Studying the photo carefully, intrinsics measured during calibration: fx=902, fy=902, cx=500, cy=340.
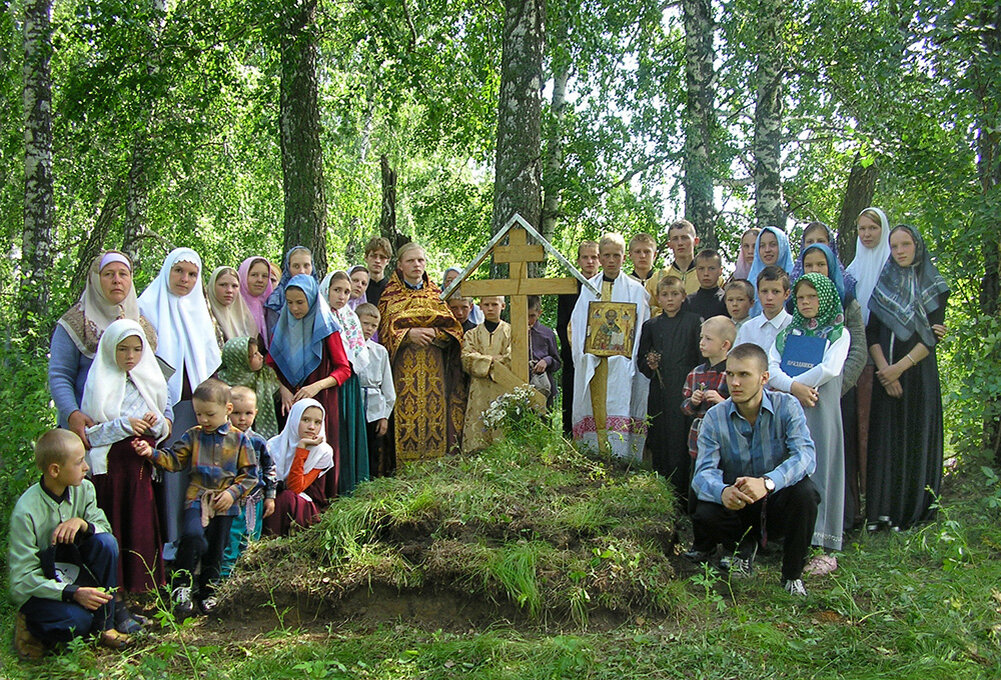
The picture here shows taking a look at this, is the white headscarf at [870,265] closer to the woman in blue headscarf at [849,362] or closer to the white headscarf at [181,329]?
the woman in blue headscarf at [849,362]

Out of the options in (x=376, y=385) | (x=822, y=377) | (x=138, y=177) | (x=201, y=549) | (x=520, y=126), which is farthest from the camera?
(x=138, y=177)

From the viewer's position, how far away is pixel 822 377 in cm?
575

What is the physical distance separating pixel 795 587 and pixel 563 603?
1.38 meters

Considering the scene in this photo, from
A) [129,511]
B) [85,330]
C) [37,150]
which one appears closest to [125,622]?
[129,511]

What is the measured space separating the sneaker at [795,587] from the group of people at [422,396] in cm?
4

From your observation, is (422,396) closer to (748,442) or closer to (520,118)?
(748,442)

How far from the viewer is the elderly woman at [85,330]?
5.15 meters

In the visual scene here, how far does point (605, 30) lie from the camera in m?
13.8

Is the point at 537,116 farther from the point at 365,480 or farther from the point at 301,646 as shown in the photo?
the point at 301,646

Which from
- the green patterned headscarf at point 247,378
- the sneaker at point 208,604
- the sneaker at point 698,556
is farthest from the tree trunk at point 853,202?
the sneaker at point 208,604

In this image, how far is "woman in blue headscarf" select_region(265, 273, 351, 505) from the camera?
6277 mm

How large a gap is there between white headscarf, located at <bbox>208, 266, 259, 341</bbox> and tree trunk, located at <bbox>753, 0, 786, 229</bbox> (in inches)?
237

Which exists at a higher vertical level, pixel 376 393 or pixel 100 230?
pixel 100 230

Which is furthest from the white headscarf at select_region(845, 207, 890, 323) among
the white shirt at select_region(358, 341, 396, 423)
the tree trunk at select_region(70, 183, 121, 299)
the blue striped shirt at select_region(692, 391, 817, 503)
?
the tree trunk at select_region(70, 183, 121, 299)
